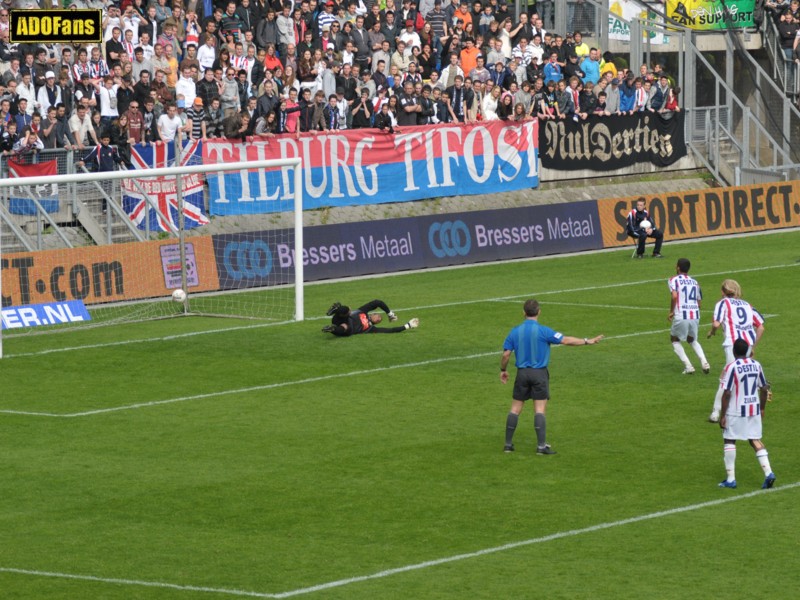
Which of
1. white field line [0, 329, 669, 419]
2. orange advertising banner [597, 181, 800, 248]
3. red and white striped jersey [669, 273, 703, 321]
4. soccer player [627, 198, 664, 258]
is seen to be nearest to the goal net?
white field line [0, 329, 669, 419]

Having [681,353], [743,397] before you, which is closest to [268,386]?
[681,353]

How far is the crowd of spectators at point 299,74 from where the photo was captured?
110 ft

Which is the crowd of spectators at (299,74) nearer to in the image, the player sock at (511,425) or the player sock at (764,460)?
the player sock at (511,425)

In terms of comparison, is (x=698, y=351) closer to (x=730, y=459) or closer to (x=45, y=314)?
(x=730, y=459)

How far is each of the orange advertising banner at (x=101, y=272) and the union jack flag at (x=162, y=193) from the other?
1238 millimetres

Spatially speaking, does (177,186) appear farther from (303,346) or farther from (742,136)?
(742,136)

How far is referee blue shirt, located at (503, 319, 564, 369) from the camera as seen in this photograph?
18.0 metres

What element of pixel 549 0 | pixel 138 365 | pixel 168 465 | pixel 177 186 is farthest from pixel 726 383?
pixel 549 0

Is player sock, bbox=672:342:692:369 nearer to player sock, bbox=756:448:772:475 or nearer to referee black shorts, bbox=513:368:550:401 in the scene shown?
referee black shorts, bbox=513:368:550:401

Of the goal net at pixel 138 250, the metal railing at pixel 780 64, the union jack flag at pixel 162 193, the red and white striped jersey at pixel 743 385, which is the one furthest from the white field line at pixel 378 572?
the metal railing at pixel 780 64

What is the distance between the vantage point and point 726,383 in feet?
52.4

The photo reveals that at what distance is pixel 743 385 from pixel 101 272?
57.5ft

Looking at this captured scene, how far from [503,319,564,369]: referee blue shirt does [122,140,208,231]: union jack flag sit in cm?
1600

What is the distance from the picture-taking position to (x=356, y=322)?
27547mm
